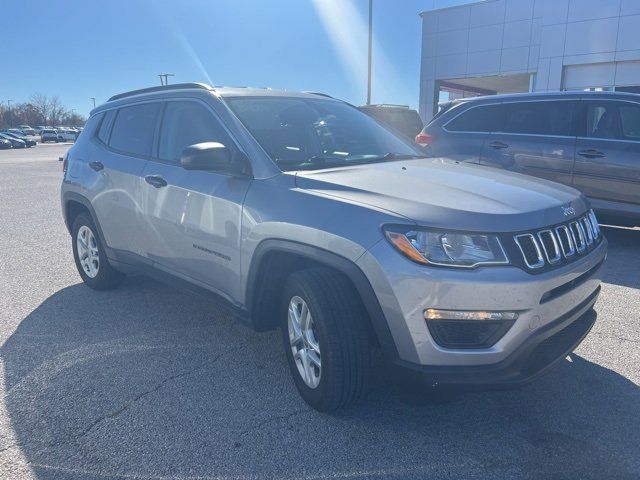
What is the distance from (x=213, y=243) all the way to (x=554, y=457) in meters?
2.18

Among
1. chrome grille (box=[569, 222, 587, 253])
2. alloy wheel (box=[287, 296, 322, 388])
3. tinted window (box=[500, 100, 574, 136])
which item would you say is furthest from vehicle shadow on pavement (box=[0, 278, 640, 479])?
tinted window (box=[500, 100, 574, 136])

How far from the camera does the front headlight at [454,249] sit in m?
2.35

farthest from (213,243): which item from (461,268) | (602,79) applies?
(602,79)

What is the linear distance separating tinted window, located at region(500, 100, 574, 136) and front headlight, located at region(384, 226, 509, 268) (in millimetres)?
4876

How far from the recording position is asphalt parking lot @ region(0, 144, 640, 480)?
2479mm

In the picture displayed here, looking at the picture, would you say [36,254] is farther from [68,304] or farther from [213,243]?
[213,243]

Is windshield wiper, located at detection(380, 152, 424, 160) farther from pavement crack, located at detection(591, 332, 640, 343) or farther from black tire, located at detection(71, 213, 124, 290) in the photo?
black tire, located at detection(71, 213, 124, 290)

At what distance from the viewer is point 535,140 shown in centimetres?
668

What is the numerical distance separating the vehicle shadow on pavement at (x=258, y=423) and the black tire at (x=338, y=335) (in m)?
0.23

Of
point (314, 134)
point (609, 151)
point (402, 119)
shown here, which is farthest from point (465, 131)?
point (402, 119)

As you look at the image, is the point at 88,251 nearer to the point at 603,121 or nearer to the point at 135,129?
the point at 135,129

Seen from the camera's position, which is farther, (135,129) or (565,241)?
(135,129)

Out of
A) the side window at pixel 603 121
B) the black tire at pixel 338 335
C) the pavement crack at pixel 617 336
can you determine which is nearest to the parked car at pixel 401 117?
the side window at pixel 603 121

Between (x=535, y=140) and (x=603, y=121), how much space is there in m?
0.76
